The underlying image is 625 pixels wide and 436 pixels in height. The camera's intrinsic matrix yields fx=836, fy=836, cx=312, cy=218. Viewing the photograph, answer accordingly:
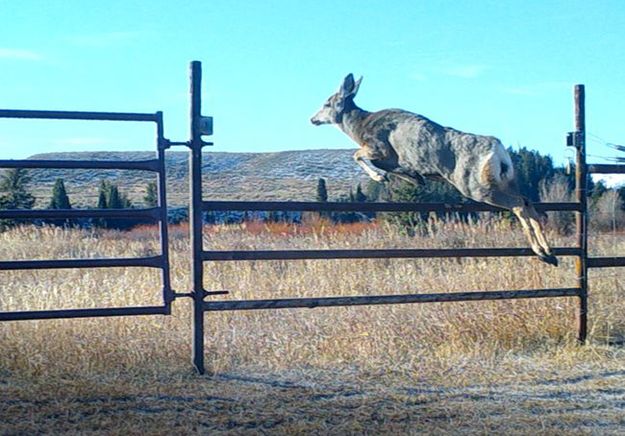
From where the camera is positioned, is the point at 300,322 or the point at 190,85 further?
the point at 300,322

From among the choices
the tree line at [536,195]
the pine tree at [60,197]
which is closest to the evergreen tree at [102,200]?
the pine tree at [60,197]

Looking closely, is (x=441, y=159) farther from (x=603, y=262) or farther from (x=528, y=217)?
(x=603, y=262)

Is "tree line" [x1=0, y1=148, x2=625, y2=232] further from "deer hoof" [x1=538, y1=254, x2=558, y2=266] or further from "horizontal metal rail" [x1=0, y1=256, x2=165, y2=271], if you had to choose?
"horizontal metal rail" [x1=0, y1=256, x2=165, y2=271]

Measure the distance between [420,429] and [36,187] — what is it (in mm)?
18986

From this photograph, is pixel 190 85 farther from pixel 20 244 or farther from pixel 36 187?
pixel 36 187

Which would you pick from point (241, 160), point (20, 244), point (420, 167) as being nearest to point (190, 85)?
point (420, 167)

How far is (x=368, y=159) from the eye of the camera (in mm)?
7434

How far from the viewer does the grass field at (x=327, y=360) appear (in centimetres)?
559

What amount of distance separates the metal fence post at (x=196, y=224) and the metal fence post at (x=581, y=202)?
A: 3566 millimetres

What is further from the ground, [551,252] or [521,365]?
[551,252]

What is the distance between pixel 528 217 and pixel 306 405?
2.71 meters

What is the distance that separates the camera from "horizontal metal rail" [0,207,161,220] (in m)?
6.30

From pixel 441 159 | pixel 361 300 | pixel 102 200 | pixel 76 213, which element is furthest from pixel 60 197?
pixel 441 159

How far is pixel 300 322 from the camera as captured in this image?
878 centimetres
